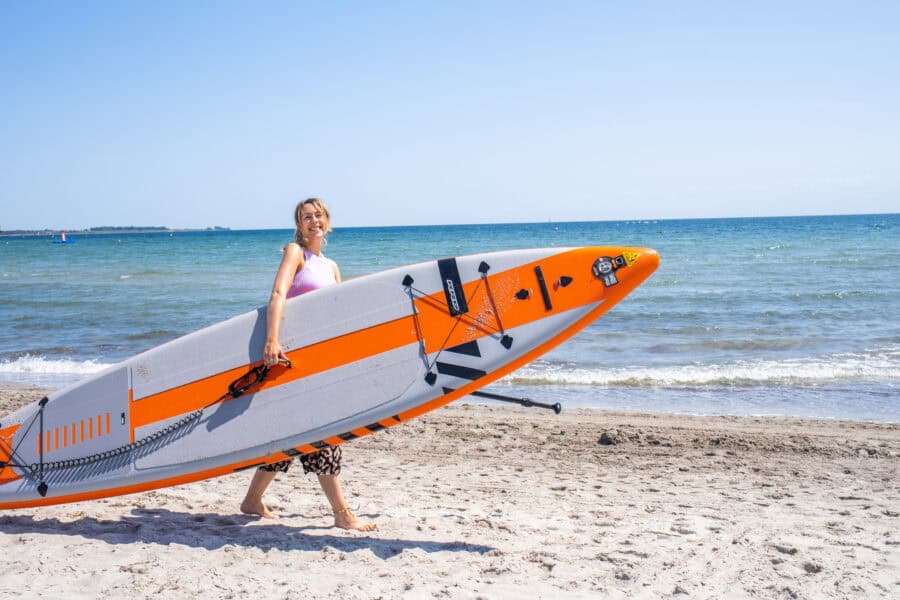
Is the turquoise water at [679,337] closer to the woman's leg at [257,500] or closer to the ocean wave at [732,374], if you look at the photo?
the ocean wave at [732,374]

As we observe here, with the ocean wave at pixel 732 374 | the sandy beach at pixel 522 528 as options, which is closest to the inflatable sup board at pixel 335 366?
the sandy beach at pixel 522 528

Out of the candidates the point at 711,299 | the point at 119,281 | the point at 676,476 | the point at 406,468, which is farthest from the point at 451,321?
the point at 119,281

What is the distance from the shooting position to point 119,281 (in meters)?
21.3

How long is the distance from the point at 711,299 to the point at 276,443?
12110 mm

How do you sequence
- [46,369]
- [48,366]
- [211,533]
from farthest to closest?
[48,366] < [46,369] < [211,533]

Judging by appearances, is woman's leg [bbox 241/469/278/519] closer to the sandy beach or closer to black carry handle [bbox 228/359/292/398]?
the sandy beach

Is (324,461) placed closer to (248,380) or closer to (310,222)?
(248,380)

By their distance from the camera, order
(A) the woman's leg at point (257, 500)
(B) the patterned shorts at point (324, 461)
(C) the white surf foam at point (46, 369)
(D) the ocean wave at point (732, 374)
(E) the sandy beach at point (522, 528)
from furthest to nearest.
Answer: (C) the white surf foam at point (46, 369), (D) the ocean wave at point (732, 374), (A) the woman's leg at point (257, 500), (B) the patterned shorts at point (324, 461), (E) the sandy beach at point (522, 528)

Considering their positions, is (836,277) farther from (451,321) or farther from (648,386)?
(451,321)

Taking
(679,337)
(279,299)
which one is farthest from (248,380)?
(679,337)

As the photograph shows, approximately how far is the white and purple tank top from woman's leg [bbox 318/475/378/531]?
877 millimetres

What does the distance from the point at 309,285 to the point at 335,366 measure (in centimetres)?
41

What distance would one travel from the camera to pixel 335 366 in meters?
3.42

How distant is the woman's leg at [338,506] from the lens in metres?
3.29
